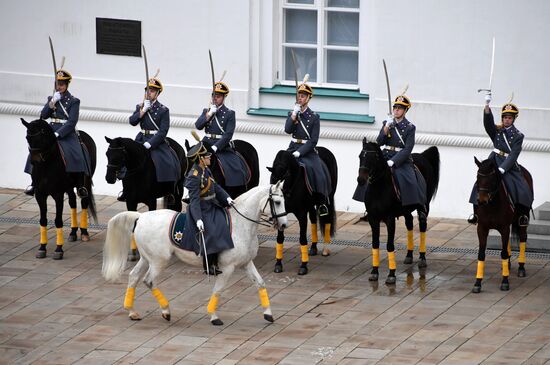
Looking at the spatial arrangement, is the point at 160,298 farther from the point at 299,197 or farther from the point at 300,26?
the point at 300,26

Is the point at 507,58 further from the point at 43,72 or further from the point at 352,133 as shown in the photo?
the point at 43,72

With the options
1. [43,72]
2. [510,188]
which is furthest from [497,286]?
[43,72]

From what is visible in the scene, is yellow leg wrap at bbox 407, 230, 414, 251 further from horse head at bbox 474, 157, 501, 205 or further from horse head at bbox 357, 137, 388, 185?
horse head at bbox 474, 157, 501, 205

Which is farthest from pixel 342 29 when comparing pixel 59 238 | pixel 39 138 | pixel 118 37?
pixel 59 238

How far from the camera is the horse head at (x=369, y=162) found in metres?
16.1

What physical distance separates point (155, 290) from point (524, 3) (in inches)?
286

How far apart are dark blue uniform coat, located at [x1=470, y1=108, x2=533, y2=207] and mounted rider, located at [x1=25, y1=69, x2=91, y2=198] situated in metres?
5.20

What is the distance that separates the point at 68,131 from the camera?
59.2 feet

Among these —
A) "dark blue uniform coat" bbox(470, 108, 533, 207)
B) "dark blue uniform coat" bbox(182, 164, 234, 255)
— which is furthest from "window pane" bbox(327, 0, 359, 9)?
"dark blue uniform coat" bbox(182, 164, 234, 255)

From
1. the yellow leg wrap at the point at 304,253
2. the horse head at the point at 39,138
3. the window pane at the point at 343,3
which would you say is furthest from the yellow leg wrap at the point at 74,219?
the window pane at the point at 343,3

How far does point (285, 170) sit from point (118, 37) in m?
5.50

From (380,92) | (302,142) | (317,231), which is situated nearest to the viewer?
(302,142)

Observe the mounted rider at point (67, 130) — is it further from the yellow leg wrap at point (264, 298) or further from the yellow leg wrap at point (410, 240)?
the yellow leg wrap at point (410, 240)

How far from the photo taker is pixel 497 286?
16547 mm
